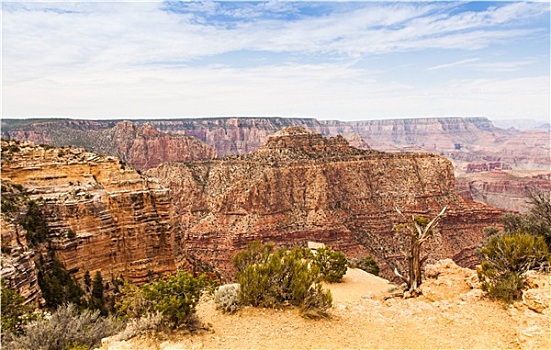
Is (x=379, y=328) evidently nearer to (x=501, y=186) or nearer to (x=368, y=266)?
(x=368, y=266)

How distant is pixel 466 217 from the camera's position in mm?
60281

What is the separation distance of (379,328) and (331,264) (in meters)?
12.8

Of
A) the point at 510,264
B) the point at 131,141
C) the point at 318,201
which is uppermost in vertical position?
the point at 510,264

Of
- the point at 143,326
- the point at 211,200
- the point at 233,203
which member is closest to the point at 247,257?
the point at 143,326

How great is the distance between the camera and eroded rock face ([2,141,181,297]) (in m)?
19.0

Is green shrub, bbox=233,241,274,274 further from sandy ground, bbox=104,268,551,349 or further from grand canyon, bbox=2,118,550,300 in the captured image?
grand canyon, bbox=2,118,550,300

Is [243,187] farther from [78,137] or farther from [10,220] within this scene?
[78,137]

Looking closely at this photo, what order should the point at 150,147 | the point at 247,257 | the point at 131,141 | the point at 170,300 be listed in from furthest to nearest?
the point at 150,147
the point at 131,141
the point at 247,257
the point at 170,300

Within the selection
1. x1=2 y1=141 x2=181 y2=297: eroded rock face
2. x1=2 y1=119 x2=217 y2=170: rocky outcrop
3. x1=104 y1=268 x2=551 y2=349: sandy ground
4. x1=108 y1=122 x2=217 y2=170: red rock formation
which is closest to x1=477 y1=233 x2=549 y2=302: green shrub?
x1=104 y1=268 x2=551 y2=349: sandy ground

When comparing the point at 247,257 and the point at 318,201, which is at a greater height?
the point at 247,257

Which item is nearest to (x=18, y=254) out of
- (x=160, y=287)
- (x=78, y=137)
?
(x=160, y=287)

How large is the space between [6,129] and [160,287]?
104577mm

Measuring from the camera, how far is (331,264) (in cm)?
2448

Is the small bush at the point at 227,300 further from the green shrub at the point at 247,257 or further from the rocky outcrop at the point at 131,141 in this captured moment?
the rocky outcrop at the point at 131,141
